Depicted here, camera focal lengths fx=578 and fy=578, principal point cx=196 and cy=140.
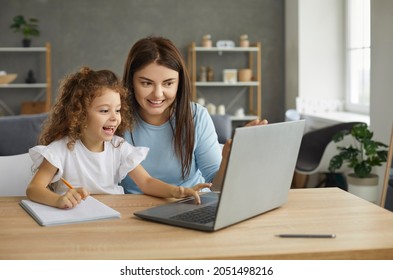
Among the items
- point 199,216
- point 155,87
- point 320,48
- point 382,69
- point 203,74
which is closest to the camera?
point 199,216

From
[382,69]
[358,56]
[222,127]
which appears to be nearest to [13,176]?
[222,127]

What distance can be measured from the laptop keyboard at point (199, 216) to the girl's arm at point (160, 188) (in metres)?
0.10

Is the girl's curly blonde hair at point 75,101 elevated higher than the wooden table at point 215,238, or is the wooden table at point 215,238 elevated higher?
the girl's curly blonde hair at point 75,101

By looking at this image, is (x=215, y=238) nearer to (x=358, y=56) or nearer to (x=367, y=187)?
(x=367, y=187)

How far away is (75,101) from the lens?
1747 mm

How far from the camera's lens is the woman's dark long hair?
6.28 feet

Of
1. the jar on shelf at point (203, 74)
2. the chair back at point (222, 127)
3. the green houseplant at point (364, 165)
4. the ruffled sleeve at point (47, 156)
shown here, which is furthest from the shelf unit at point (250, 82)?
the ruffled sleeve at point (47, 156)

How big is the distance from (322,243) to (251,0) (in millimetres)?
5849

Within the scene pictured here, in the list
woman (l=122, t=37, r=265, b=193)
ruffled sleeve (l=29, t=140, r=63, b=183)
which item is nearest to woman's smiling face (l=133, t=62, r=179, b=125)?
woman (l=122, t=37, r=265, b=193)

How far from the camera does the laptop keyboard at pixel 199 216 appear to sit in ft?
4.22

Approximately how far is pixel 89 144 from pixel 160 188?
30cm

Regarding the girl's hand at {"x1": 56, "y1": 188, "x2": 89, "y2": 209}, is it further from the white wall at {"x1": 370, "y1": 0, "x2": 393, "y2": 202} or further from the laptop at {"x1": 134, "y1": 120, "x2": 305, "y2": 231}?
the white wall at {"x1": 370, "y1": 0, "x2": 393, "y2": 202}

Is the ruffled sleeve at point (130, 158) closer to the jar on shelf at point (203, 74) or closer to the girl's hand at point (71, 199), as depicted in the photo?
the girl's hand at point (71, 199)

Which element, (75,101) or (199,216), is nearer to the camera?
(199,216)
